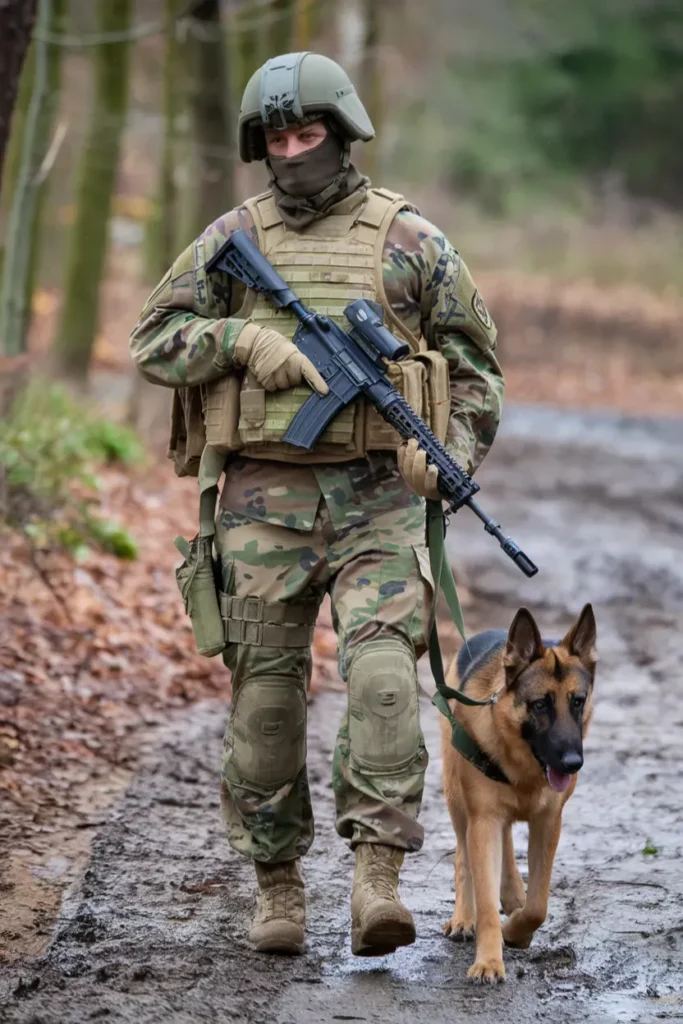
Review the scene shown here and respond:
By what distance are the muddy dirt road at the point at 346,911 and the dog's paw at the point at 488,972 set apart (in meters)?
0.04

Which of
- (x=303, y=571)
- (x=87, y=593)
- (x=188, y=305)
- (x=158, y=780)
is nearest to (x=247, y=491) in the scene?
(x=303, y=571)

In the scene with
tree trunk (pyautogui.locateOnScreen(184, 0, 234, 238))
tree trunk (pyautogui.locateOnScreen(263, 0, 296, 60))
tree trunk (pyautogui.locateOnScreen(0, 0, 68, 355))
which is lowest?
tree trunk (pyautogui.locateOnScreen(0, 0, 68, 355))

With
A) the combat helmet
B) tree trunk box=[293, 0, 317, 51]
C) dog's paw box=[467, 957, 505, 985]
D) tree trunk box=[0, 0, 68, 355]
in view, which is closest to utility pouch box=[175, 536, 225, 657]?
dog's paw box=[467, 957, 505, 985]

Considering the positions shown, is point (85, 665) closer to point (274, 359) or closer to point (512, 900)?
point (512, 900)

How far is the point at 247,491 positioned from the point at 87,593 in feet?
13.8

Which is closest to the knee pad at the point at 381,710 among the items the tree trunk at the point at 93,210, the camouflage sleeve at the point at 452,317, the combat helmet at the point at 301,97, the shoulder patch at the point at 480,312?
the camouflage sleeve at the point at 452,317

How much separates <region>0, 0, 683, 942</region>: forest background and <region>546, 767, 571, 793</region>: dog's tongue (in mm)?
2376

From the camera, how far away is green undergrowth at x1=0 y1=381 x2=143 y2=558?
8516 millimetres

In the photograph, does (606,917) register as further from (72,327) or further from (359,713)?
(72,327)

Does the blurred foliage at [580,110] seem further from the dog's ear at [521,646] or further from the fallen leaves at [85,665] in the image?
the dog's ear at [521,646]

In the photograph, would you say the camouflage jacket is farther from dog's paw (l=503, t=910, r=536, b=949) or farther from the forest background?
the forest background

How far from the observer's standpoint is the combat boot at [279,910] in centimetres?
479

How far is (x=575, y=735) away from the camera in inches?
184

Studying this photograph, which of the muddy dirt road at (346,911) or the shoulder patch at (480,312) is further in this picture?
the shoulder patch at (480,312)
